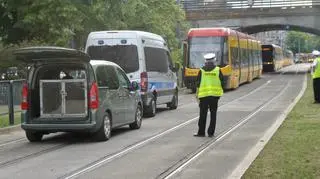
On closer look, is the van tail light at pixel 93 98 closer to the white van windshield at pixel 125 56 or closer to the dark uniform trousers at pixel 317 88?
the white van windshield at pixel 125 56

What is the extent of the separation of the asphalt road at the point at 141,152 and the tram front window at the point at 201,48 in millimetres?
16842

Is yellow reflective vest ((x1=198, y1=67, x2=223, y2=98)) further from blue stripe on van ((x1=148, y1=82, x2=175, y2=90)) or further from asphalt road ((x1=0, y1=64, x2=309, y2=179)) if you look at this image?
blue stripe on van ((x1=148, y1=82, x2=175, y2=90))

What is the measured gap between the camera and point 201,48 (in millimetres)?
35312

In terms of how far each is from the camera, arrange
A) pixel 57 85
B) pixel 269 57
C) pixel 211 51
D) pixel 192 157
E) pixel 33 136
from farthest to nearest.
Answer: pixel 269 57
pixel 211 51
pixel 33 136
pixel 57 85
pixel 192 157

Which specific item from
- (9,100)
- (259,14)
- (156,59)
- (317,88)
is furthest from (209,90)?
(259,14)

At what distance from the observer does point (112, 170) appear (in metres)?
10.1

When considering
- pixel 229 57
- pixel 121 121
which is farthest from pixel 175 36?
pixel 121 121

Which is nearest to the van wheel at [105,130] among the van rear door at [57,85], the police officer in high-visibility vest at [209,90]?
the van rear door at [57,85]

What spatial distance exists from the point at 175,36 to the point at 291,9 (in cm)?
2736

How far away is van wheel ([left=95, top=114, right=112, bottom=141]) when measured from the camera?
1395cm

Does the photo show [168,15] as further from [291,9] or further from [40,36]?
[291,9]

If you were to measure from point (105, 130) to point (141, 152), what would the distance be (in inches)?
84.6

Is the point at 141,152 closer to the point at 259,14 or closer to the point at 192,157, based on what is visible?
the point at 192,157

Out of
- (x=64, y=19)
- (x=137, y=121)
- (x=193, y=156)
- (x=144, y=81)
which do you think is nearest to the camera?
(x=193, y=156)
